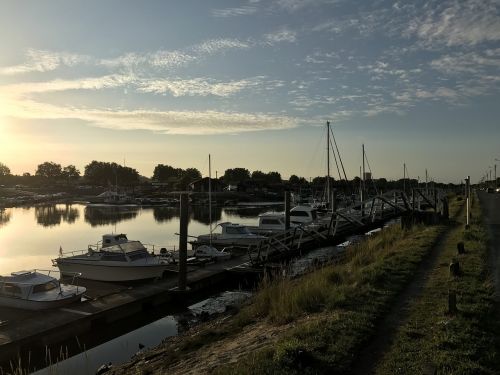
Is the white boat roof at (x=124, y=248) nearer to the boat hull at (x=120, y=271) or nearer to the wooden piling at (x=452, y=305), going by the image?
the boat hull at (x=120, y=271)

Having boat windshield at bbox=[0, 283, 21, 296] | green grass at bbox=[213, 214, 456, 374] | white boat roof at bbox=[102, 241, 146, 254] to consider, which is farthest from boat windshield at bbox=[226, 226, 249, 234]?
boat windshield at bbox=[0, 283, 21, 296]

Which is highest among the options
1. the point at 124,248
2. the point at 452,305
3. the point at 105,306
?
the point at 452,305

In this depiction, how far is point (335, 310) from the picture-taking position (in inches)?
488

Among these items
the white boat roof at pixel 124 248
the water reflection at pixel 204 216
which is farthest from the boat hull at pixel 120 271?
the water reflection at pixel 204 216

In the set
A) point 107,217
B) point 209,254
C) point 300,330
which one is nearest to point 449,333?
point 300,330

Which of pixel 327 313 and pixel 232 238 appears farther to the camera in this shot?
pixel 232 238

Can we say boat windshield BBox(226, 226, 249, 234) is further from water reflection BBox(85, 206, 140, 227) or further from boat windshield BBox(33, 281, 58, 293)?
water reflection BBox(85, 206, 140, 227)

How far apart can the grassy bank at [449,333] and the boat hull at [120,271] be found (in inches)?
720

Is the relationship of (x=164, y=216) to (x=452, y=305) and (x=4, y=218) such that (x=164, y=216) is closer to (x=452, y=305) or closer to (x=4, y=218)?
(x=4, y=218)

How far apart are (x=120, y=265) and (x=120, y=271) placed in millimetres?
381

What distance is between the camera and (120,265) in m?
28.6

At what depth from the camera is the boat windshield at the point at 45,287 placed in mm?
21500

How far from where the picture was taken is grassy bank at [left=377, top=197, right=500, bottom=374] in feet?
26.5

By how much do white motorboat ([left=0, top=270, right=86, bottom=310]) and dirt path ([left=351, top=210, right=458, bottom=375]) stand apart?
15084mm
